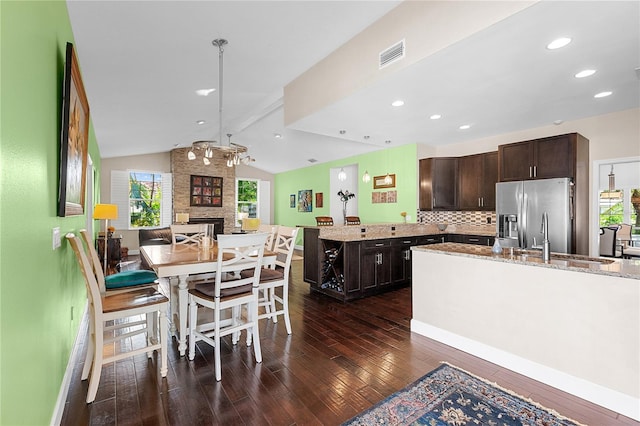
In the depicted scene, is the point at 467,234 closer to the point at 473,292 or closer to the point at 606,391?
the point at 473,292

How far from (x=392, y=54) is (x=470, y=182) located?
370 cm

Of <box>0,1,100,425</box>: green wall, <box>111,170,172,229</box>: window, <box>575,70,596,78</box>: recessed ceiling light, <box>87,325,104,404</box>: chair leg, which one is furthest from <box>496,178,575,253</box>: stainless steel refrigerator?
<box>111,170,172,229</box>: window

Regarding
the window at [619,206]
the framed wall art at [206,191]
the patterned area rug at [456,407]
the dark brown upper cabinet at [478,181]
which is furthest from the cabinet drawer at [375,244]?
the framed wall art at [206,191]

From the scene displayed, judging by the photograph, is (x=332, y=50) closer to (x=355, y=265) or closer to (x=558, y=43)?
(x=558, y=43)

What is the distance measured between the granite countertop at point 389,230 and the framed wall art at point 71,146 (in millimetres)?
3005

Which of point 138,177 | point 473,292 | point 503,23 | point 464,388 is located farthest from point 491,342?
point 138,177

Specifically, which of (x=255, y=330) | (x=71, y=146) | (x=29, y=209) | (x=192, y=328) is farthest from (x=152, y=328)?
(x=29, y=209)

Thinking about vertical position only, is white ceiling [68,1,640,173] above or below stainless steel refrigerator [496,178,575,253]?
above

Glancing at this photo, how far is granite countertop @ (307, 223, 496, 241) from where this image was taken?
15.4ft

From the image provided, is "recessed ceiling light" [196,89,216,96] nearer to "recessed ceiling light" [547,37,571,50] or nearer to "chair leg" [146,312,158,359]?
"chair leg" [146,312,158,359]

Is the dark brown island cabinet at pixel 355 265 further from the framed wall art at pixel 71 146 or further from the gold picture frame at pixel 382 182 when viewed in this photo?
the framed wall art at pixel 71 146

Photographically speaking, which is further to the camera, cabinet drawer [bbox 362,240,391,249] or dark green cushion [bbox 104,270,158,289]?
cabinet drawer [bbox 362,240,391,249]

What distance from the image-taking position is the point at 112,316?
85.4 inches

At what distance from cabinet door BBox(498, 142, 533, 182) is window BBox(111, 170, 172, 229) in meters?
8.59
